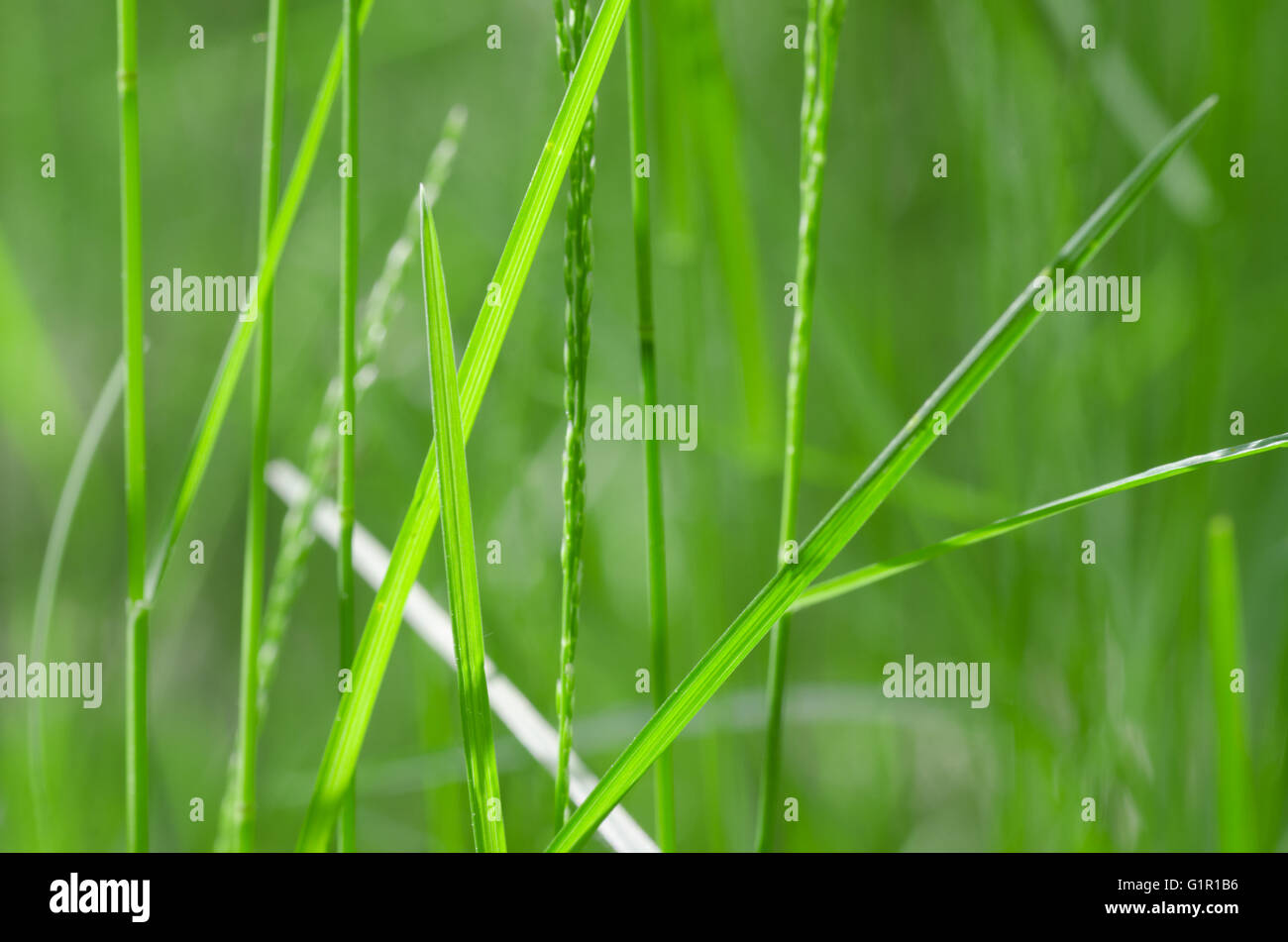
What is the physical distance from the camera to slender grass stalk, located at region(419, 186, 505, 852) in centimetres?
16

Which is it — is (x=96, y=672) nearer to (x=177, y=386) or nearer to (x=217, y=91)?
(x=177, y=386)

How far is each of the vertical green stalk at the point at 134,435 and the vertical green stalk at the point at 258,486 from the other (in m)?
0.02

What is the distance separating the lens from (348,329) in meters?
0.22

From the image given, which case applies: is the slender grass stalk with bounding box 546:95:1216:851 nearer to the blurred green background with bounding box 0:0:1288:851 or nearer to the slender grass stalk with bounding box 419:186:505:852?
the slender grass stalk with bounding box 419:186:505:852

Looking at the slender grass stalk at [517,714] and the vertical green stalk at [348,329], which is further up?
the vertical green stalk at [348,329]

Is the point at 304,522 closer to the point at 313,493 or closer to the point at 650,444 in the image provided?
the point at 313,493

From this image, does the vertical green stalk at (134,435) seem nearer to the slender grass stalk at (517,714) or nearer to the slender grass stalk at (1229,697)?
the slender grass stalk at (517,714)

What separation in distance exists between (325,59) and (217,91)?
0.47 ft

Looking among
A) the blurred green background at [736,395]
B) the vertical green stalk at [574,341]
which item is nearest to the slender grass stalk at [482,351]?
the vertical green stalk at [574,341]

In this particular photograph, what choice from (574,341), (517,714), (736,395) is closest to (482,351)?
(574,341)

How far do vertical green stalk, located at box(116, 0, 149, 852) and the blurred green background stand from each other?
14cm

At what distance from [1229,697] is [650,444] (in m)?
0.17

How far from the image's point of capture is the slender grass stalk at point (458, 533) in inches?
6.5

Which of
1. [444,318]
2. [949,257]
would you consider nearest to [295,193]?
[444,318]
